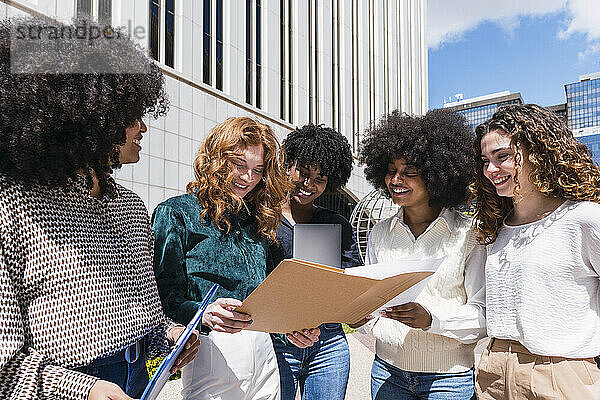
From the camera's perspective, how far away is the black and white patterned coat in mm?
1303

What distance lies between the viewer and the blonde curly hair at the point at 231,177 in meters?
2.21

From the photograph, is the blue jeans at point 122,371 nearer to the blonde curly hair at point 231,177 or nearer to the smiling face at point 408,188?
the blonde curly hair at point 231,177

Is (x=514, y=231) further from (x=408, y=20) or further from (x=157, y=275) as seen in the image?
(x=408, y=20)

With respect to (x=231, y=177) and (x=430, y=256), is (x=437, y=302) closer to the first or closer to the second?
(x=430, y=256)

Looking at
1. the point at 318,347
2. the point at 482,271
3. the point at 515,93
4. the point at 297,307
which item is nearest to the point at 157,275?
the point at 297,307

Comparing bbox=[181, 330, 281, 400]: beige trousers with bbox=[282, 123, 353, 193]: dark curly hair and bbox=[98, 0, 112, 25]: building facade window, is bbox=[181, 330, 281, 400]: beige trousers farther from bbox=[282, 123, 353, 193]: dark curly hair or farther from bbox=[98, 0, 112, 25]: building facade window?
bbox=[98, 0, 112, 25]: building facade window

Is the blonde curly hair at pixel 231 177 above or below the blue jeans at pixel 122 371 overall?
above

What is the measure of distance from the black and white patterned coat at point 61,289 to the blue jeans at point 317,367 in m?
1.12

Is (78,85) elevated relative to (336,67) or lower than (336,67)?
lower

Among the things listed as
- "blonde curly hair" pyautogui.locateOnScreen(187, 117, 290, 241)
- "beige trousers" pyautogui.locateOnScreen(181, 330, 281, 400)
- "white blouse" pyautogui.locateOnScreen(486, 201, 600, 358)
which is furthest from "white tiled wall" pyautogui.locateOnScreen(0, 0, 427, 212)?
"white blouse" pyautogui.locateOnScreen(486, 201, 600, 358)

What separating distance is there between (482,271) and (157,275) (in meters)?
1.30

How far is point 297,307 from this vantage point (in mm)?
1677

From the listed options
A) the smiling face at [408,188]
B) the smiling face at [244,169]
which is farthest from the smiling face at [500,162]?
the smiling face at [244,169]

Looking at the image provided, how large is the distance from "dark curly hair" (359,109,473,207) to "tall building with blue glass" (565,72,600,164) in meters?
117
